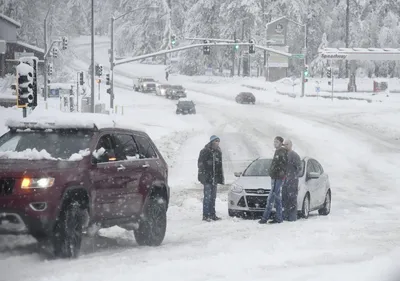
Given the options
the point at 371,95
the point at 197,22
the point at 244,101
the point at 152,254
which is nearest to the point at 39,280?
the point at 152,254

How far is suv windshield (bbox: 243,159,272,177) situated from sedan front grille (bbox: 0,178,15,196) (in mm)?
9052

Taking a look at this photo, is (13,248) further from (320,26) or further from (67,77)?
(320,26)

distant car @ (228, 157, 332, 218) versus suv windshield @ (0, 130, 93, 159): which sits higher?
suv windshield @ (0, 130, 93, 159)

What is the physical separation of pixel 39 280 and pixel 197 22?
9761cm

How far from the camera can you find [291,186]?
50.9 ft

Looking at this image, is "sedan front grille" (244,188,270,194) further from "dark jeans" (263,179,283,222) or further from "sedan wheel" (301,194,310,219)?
"dark jeans" (263,179,283,222)

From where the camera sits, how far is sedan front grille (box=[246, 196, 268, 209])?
16000 mm

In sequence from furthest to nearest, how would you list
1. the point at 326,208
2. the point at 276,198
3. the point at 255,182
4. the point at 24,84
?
the point at 24,84, the point at 326,208, the point at 255,182, the point at 276,198

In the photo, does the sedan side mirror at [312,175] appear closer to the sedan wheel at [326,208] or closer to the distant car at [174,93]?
the sedan wheel at [326,208]

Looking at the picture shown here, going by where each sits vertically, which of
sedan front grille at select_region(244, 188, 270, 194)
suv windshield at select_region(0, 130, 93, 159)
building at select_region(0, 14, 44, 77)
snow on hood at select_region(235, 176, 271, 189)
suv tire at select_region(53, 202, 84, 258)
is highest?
building at select_region(0, 14, 44, 77)

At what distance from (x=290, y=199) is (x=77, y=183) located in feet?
23.2

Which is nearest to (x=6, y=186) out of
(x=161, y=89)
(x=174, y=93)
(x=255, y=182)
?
(x=255, y=182)

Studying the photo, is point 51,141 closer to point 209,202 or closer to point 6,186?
point 6,186

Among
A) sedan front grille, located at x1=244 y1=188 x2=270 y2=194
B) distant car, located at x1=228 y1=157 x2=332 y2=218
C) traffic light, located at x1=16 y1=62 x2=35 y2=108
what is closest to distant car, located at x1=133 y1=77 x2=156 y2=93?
traffic light, located at x1=16 y1=62 x2=35 y2=108
